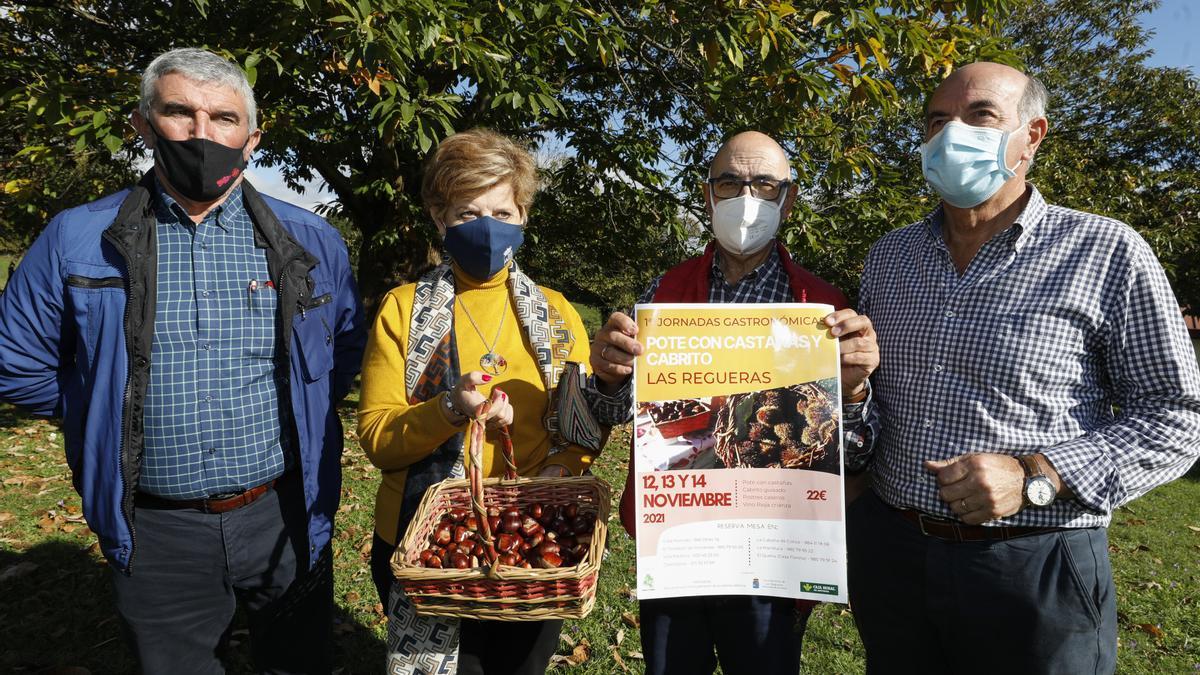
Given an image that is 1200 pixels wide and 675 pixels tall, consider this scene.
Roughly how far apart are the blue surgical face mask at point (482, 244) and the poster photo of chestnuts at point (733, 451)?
64cm

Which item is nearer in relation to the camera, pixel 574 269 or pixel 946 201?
pixel 946 201

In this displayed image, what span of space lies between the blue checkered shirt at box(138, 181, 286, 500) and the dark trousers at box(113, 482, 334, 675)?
0.13 meters

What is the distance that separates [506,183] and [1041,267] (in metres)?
1.67

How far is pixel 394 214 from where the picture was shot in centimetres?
870

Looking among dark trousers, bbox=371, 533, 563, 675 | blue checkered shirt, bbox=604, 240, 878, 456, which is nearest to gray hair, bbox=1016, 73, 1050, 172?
blue checkered shirt, bbox=604, 240, 878, 456

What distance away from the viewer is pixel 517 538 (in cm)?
197

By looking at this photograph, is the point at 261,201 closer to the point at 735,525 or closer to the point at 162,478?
the point at 162,478

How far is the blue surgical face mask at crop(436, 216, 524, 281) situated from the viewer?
2332 millimetres

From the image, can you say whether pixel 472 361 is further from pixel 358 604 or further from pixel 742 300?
pixel 358 604

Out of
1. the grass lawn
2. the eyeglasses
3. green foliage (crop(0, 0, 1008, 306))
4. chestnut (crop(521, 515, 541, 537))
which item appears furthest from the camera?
green foliage (crop(0, 0, 1008, 306))

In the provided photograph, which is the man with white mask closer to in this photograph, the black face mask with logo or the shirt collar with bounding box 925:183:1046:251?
the shirt collar with bounding box 925:183:1046:251

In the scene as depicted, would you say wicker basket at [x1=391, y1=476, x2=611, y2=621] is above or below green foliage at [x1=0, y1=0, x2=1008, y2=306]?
below

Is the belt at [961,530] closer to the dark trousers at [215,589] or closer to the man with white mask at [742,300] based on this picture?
the man with white mask at [742,300]

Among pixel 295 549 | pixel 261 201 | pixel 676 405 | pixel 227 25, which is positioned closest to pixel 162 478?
pixel 295 549
